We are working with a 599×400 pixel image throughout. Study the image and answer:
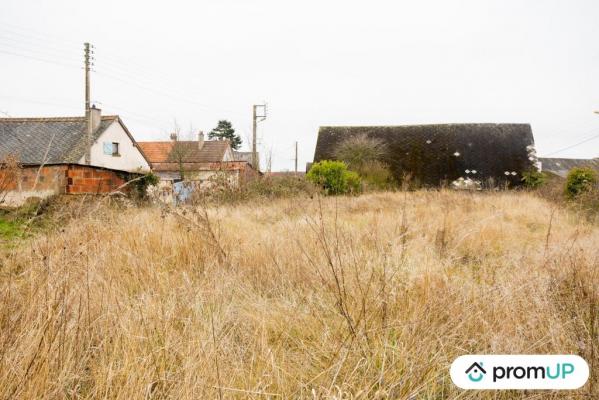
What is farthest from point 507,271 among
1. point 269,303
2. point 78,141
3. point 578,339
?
point 78,141

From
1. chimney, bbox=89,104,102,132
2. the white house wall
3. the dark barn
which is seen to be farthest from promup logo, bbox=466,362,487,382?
chimney, bbox=89,104,102,132

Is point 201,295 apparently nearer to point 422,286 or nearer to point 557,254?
point 422,286

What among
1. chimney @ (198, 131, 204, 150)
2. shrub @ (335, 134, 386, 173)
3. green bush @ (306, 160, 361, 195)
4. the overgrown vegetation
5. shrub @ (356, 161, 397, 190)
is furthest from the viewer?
chimney @ (198, 131, 204, 150)

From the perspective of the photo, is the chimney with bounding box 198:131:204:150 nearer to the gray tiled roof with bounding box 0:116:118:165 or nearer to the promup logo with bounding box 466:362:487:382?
the gray tiled roof with bounding box 0:116:118:165

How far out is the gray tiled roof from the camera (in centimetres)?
2152

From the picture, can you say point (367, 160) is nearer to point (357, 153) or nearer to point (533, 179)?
point (357, 153)

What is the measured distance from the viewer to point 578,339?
1.75 metres

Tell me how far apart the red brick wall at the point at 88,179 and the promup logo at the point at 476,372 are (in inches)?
444

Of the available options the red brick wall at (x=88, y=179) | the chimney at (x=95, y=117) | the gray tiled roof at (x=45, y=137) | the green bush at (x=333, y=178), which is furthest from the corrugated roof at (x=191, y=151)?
the red brick wall at (x=88, y=179)

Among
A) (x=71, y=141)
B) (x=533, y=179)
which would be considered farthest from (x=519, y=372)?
(x=71, y=141)

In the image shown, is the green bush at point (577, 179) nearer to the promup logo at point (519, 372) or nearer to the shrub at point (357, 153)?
the shrub at point (357, 153)

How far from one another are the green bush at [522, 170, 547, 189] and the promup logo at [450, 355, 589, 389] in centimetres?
2098

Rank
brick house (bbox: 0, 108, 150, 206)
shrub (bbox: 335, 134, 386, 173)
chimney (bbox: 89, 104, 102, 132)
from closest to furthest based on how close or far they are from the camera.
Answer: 1. shrub (bbox: 335, 134, 386, 173)
2. brick house (bbox: 0, 108, 150, 206)
3. chimney (bbox: 89, 104, 102, 132)

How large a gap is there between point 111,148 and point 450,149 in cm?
2151
